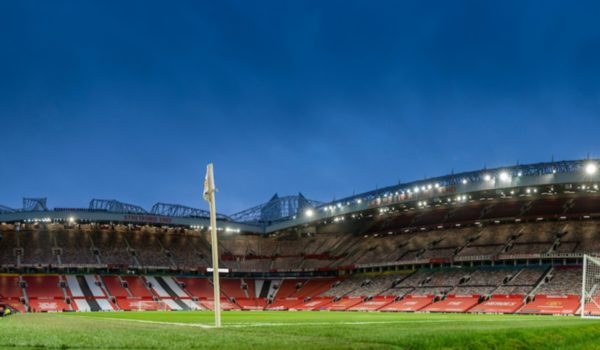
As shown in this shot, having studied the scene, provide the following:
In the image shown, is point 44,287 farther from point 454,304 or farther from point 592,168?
point 592,168

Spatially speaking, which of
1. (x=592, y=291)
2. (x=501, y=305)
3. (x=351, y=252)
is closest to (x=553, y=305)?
(x=501, y=305)

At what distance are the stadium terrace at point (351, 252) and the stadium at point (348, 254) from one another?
256 mm

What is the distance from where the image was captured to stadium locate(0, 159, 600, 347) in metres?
66.8

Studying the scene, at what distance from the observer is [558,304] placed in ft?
187

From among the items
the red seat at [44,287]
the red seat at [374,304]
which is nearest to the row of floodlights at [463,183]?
the red seat at [374,304]

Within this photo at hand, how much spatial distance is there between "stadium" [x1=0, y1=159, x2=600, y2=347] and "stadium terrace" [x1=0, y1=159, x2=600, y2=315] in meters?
0.26

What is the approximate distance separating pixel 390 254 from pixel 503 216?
61.5 ft

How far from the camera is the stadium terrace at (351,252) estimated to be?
67.9 metres

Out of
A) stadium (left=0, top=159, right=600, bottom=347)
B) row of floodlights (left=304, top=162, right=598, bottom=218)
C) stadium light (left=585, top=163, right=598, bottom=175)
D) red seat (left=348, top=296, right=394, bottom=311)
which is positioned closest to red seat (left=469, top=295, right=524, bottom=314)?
stadium (left=0, top=159, right=600, bottom=347)

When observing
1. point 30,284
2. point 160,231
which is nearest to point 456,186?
point 160,231

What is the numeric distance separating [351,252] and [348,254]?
65 cm

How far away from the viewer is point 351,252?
96.1m

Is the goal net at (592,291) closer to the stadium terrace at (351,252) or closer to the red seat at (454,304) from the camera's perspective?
the stadium terrace at (351,252)

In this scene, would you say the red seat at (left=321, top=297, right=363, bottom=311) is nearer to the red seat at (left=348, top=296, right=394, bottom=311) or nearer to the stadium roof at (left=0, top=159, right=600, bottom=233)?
the red seat at (left=348, top=296, right=394, bottom=311)
